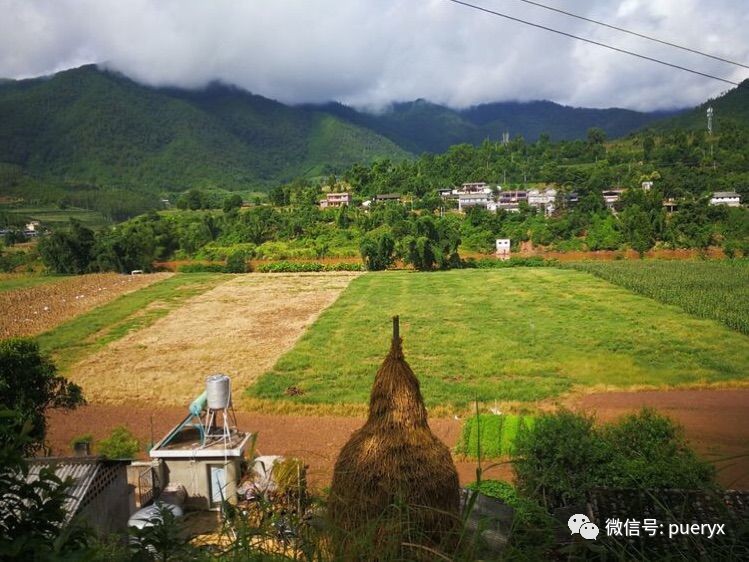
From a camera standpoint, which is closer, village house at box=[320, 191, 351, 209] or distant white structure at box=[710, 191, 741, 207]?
distant white structure at box=[710, 191, 741, 207]

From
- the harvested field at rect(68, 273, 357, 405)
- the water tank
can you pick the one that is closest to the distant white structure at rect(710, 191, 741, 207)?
the harvested field at rect(68, 273, 357, 405)

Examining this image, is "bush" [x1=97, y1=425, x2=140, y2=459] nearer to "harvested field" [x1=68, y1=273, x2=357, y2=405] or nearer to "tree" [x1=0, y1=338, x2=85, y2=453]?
"tree" [x1=0, y1=338, x2=85, y2=453]

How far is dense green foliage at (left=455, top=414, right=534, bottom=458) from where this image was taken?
1163 cm

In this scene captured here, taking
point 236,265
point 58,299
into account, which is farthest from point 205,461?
point 236,265

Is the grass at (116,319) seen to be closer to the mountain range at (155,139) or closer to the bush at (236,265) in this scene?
the bush at (236,265)

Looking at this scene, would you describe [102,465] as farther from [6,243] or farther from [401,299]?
[6,243]

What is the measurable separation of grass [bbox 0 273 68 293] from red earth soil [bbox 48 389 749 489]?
76.1ft

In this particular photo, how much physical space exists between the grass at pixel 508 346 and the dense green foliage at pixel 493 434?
0.86m

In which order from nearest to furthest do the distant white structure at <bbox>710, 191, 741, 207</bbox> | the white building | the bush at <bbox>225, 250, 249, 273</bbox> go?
the bush at <bbox>225, 250, 249, 273</bbox>, the distant white structure at <bbox>710, 191, 741, 207</bbox>, the white building

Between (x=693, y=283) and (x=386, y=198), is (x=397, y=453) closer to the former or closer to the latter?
(x=693, y=283)

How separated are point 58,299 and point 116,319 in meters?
6.56

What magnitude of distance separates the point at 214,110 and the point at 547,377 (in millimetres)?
152266

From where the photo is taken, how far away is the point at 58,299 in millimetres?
30984

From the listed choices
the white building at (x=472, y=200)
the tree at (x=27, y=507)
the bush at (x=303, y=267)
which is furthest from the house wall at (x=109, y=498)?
the white building at (x=472, y=200)
